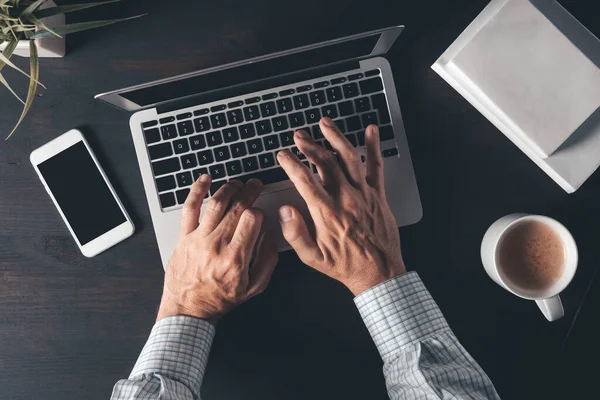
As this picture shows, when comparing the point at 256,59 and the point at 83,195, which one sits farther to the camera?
the point at 83,195

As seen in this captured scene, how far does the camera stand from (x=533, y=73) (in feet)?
2.36

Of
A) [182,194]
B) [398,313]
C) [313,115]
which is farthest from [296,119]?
[398,313]

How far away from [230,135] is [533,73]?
0.49 metres

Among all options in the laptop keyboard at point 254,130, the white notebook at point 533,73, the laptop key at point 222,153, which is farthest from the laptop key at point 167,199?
the white notebook at point 533,73

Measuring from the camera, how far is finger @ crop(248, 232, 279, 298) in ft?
2.59

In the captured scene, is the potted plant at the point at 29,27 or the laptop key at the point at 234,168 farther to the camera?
the laptop key at the point at 234,168

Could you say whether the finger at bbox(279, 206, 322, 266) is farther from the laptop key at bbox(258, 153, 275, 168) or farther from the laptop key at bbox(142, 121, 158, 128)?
the laptop key at bbox(142, 121, 158, 128)

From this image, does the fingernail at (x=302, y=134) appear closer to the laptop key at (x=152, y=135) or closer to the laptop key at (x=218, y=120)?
the laptop key at (x=218, y=120)

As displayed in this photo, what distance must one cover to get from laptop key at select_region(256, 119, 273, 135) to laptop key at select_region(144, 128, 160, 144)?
175mm

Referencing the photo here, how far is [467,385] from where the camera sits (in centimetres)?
69

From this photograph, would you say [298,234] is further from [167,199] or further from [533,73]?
[533,73]

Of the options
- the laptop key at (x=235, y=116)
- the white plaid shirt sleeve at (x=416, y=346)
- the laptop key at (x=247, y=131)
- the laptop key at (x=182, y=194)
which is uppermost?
the laptop key at (x=235, y=116)

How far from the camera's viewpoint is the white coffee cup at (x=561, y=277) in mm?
704

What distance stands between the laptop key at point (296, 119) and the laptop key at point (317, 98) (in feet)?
0.10
